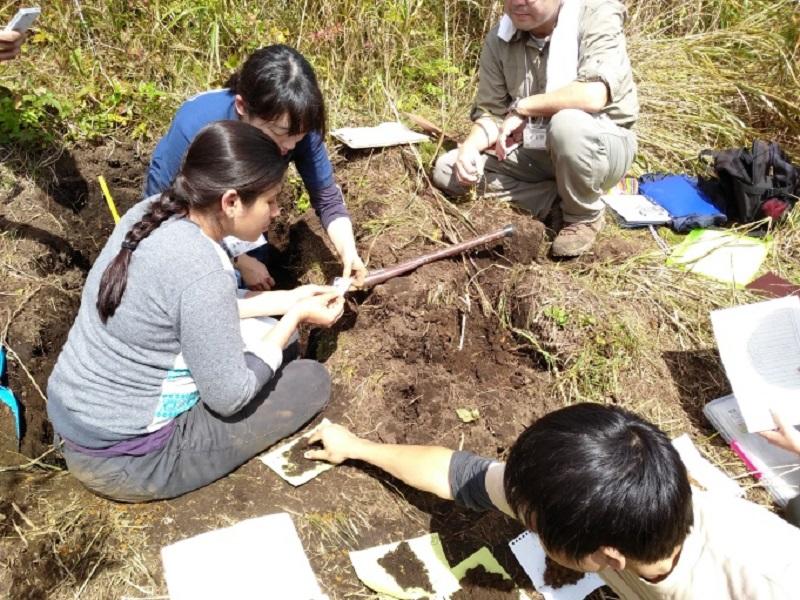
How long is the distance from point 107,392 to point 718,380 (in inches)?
97.0

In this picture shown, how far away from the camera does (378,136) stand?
380 cm

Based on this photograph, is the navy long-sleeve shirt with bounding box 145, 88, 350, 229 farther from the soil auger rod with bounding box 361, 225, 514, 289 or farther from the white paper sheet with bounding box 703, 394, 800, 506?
the white paper sheet with bounding box 703, 394, 800, 506

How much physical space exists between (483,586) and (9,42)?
290 cm

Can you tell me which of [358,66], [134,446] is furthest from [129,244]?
[358,66]

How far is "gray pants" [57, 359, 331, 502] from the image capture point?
2.03 m

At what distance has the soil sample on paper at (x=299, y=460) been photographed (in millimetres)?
2250

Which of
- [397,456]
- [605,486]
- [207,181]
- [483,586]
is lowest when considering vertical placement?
[483,586]

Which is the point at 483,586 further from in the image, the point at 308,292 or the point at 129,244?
the point at 129,244

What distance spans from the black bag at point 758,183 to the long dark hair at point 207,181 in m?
2.94

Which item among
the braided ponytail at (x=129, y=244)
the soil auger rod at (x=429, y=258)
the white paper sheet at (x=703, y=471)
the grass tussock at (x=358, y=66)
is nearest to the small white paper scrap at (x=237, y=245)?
the soil auger rod at (x=429, y=258)

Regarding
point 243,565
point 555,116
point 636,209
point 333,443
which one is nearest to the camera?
point 243,565

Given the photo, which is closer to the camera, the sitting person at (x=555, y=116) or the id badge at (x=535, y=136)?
the sitting person at (x=555, y=116)

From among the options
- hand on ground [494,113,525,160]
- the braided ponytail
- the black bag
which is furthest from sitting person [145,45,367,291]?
the black bag

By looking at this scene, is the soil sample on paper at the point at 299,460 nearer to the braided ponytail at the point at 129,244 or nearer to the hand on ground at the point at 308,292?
the hand on ground at the point at 308,292
